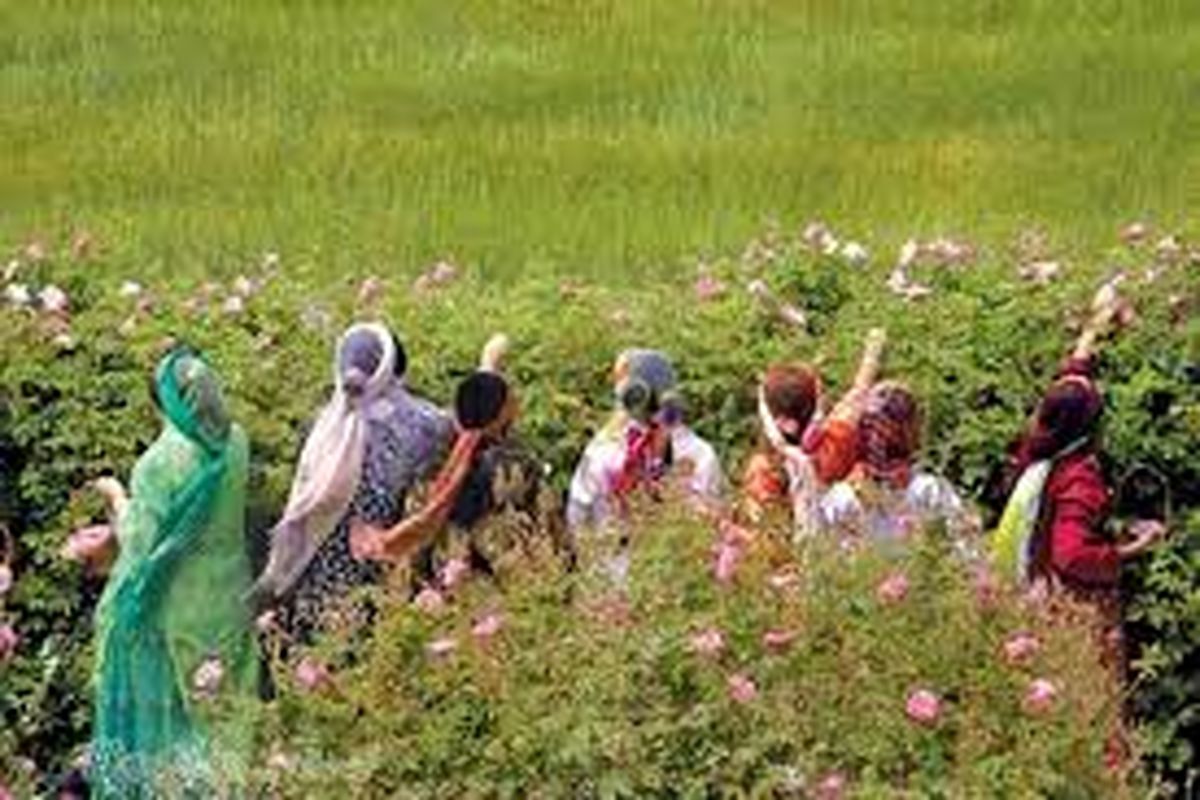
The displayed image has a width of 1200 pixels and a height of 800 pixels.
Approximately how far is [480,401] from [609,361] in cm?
111

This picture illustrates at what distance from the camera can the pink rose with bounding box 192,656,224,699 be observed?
9100mm

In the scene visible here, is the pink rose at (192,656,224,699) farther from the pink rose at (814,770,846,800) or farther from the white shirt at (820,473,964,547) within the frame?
the pink rose at (814,770,846,800)

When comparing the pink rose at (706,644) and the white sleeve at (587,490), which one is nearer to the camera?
the pink rose at (706,644)

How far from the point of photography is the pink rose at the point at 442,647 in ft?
27.3

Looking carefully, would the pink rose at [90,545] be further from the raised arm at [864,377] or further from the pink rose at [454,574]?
the raised arm at [864,377]

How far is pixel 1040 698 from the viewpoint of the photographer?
27.0 feet

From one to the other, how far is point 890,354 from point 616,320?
2.53 ft

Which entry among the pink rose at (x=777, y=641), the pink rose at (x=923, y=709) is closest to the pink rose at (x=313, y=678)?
the pink rose at (x=777, y=641)

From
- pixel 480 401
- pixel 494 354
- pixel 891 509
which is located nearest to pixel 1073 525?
pixel 891 509

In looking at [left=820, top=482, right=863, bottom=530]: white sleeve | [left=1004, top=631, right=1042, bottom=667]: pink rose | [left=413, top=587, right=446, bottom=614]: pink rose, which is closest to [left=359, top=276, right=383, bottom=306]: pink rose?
[left=820, top=482, right=863, bottom=530]: white sleeve

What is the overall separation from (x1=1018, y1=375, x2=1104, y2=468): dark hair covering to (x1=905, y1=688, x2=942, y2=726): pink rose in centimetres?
228

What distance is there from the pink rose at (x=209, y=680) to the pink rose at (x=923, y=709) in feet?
5.41

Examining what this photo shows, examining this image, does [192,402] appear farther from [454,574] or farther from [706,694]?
[706,694]

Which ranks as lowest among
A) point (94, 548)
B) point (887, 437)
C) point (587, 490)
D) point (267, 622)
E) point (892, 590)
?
point (94, 548)
